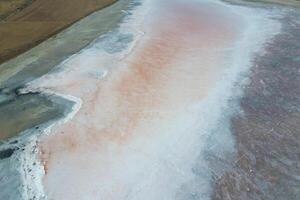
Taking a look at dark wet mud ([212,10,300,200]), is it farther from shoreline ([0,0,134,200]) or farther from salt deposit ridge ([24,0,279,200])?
shoreline ([0,0,134,200])

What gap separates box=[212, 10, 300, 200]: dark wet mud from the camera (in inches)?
301

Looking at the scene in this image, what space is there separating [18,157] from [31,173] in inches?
21.9

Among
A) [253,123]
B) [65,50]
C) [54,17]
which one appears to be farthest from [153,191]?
[54,17]

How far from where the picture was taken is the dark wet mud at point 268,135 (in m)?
7.63

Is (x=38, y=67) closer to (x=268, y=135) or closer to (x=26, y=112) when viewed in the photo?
(x=26, y=112)

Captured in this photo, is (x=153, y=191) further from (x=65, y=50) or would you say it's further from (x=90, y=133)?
(x=65, y=50)

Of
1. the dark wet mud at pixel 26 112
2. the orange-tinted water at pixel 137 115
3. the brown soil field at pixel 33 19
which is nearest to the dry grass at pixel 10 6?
the brown soil field at pixel 33 19

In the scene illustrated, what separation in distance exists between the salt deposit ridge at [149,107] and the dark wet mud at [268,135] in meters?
0.29

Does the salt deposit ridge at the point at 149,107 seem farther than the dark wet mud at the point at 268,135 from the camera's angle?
Yes

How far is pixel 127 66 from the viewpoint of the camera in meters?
11.8

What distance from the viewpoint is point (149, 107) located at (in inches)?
393

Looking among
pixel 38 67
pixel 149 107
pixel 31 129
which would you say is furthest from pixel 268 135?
pixel 38 67

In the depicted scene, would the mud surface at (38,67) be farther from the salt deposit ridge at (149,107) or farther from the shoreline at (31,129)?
the salt deposit ridge at (149,107)

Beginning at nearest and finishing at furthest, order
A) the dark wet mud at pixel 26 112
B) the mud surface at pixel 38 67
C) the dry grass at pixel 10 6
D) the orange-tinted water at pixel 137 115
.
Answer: the orange-tinted water at pixel 137 115 < the dark wet mud at pixel 26 112 < the mud surface at pixel 38 67 < the dry grass at pixel 10 6
